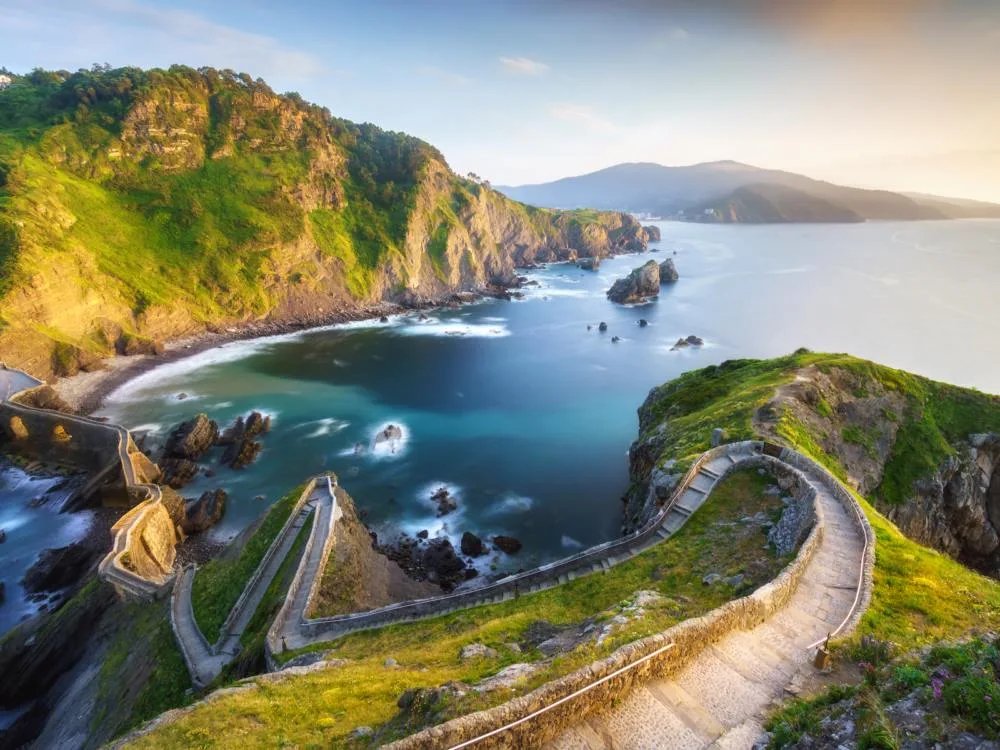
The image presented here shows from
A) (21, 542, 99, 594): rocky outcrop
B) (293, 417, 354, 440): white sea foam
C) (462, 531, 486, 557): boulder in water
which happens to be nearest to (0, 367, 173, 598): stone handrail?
(21, 542, 99, 594): rocky outcrop

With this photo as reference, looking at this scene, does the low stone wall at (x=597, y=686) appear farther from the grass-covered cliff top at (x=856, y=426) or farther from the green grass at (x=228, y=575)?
the green grass at (x=228, y=575)

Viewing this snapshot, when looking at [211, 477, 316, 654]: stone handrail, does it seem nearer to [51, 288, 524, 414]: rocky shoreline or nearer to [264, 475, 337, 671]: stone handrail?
[264, 475, 337, 671]: stone handrail

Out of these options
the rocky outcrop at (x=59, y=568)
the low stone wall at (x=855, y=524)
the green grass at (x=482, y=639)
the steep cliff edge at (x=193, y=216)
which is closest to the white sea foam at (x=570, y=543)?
the green grass at (x=482, y=639)

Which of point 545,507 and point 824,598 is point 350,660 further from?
point 545,507

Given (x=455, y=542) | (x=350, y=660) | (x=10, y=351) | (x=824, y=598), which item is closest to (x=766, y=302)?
(x=455, y=542)

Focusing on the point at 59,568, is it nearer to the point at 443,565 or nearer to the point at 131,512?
the point at 131,512
